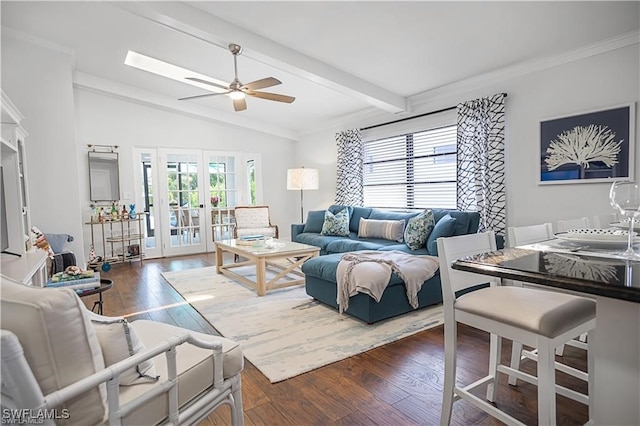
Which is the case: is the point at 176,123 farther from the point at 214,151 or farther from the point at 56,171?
the point at 56,171

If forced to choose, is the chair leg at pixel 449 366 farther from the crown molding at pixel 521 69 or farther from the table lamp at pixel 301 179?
the table lamp at pixel 301 179

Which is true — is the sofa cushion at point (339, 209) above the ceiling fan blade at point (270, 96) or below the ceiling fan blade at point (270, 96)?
below

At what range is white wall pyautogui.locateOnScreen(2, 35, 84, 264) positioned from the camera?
4.08m

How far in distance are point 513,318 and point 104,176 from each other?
633 cm

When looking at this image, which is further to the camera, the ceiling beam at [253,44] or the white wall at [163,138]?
the white wall at [163,138]

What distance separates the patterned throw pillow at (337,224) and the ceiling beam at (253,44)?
1.72m

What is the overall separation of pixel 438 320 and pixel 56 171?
4694 millimetres

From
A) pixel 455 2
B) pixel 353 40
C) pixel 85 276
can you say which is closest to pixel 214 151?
pixel 353 40

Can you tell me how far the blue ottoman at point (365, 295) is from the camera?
291 cm

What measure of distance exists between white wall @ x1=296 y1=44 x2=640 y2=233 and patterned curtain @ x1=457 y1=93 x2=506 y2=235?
0.33 feet

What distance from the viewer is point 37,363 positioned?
0.89 meters

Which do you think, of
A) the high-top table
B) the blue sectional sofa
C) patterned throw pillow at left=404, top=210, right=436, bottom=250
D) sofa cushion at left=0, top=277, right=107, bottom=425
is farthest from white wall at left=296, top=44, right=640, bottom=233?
sofa cushion at left=0, top=277, right=107, bottom=425

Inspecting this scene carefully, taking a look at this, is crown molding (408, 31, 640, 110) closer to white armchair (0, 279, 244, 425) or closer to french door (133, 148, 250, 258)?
french door (133, 148, 250, 258)

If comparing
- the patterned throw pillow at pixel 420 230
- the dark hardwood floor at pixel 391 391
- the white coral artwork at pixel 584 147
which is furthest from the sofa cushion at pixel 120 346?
the white coral artwork at pixel 584 147
